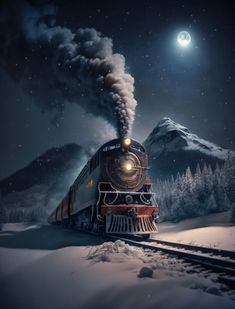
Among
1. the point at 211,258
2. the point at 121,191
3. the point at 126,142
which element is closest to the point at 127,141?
the point at 126,142

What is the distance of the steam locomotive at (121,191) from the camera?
11016 mm

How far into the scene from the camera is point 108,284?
14.3 feet

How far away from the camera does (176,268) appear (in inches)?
201

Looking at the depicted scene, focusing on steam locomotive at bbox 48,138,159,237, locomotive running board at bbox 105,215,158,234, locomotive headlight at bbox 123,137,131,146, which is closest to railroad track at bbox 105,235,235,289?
locomotive running board at bbox 105,215,158,234

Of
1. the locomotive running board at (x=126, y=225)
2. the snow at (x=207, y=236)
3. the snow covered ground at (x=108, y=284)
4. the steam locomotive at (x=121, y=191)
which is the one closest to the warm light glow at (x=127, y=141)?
the steam locomotive at (x=121, y=191)

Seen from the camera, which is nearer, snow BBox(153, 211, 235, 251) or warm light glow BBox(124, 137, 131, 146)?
snow BBox(153, 211, 235, 251)

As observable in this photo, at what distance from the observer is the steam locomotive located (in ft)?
36.1

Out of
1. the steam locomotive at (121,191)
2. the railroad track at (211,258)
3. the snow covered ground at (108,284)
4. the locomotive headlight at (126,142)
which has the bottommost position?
the snow covered ground at (108,284)

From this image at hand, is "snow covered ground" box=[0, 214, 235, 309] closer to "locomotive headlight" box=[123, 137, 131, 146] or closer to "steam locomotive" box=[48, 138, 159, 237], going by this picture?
"steam locomotive" box=[48, 138, 159, 237]

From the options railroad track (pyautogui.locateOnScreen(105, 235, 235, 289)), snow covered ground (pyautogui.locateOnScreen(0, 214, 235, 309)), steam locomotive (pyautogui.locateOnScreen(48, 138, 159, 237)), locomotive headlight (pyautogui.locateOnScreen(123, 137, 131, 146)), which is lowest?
snow covered ground (pyautogui.locateOnScreen(0, 214, 235, 309))

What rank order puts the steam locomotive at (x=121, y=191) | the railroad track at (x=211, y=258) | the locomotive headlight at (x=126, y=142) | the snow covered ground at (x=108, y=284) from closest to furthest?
the snow covered ground at (x=108, y=284)
the railroad track at (x=211, y=258)
the steam locomotive at (x=121, y=191)
the locomotive headlight at (x=126, y=142)

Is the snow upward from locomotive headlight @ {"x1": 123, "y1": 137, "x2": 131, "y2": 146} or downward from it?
downward

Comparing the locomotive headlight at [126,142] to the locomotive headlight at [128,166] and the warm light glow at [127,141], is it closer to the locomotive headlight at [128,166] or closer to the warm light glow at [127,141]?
the warm light glow at [127,141]

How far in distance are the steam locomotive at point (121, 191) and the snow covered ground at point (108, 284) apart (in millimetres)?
3936
